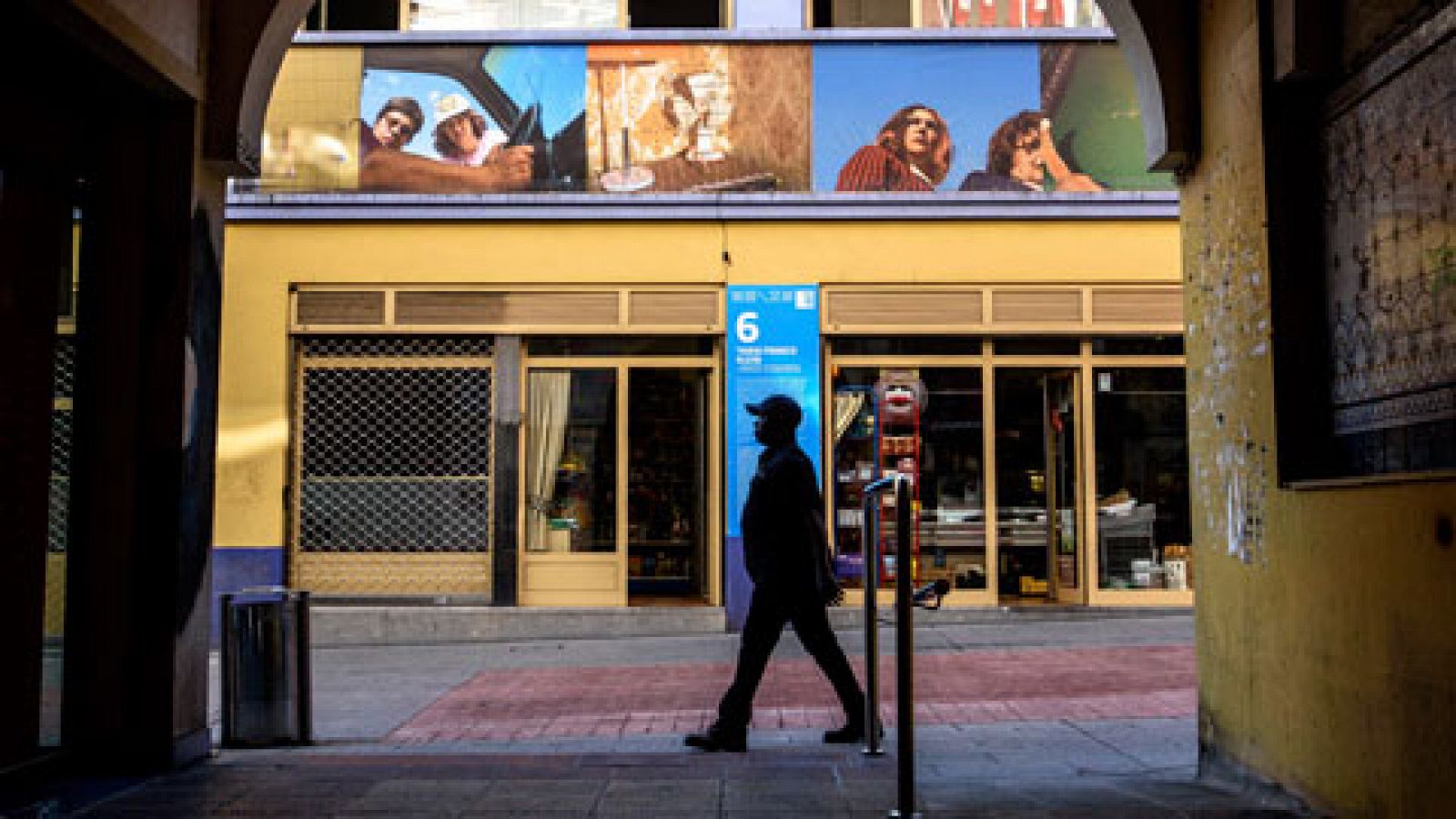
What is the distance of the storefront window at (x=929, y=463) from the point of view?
483 inches

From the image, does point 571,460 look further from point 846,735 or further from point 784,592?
point 846,735

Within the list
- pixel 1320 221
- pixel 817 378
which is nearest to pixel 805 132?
pixel 817 378

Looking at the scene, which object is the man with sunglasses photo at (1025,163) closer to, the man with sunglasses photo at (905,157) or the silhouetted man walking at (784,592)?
the man with sunglasses photo at (905,157)

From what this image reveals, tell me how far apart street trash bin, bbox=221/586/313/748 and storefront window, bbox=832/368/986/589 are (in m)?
6.15

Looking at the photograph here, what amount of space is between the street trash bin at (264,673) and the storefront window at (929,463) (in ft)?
20.2

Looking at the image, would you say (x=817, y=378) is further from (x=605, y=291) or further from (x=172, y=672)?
(x=172, y=672)

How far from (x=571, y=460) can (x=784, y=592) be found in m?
5.94

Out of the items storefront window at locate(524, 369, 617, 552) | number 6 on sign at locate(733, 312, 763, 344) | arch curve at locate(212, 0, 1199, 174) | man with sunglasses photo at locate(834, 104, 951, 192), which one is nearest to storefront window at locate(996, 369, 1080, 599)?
man with sunglasses photo at locate(834, 104, 951, 192)

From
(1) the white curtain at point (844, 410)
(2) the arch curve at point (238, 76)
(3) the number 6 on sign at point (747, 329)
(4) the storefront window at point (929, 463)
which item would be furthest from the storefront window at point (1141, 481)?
(2) the arch curve at point (238, 76)

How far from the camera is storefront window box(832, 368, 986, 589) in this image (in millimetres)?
12273

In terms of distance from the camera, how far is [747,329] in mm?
12070

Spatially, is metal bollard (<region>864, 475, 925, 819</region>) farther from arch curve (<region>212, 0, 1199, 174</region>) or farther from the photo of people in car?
the photo of people in car

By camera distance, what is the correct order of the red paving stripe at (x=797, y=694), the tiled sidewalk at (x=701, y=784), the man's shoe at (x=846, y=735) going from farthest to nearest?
the red paving stripe at (x=797, y=694) → the man's shoe at (x=846, y=735) → the tiled sidewalk at (x=701, y=784)

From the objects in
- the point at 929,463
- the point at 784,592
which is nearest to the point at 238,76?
the point at 784,592
